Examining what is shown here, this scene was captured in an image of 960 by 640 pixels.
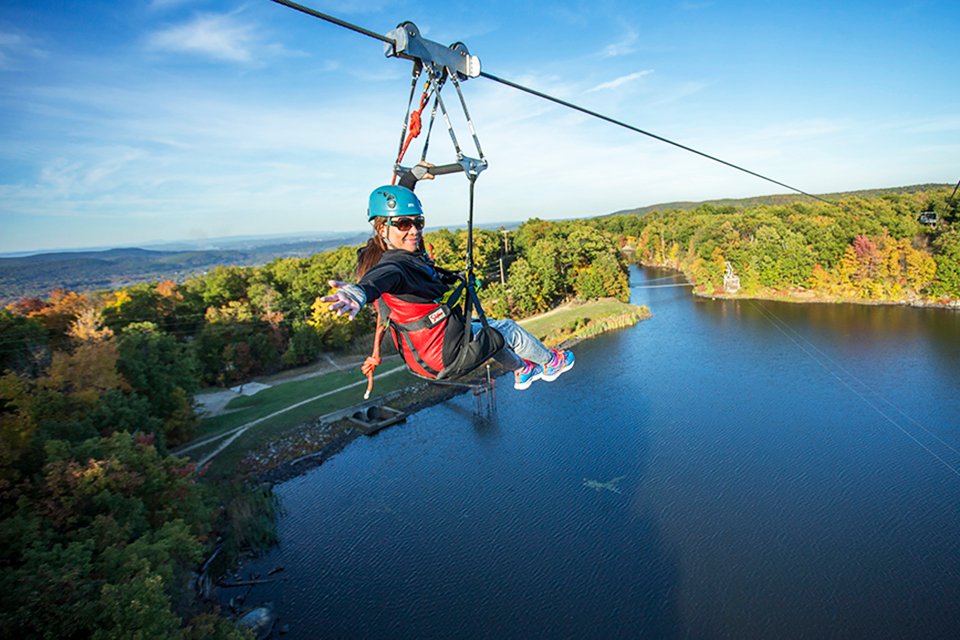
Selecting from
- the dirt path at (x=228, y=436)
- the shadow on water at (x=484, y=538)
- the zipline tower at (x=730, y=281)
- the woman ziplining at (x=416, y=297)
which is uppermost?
the woman ziplining at (x=416, y=297)

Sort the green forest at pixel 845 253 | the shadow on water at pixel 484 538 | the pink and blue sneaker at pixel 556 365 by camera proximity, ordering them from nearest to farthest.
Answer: the pink and blue sneaker at pixel 556 365 < the shadow on water at pixel 484 538 < the green forest at pixel 845 253

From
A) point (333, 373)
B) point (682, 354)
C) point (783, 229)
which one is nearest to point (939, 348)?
point (682, 354)

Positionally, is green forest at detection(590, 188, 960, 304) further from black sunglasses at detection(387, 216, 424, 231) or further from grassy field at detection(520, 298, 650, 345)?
black sunglasses at detection(387, 216, 424, 231)

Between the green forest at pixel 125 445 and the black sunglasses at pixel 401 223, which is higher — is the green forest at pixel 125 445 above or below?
below

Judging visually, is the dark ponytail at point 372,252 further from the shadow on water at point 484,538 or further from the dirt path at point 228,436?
the dirt path at point 228,436

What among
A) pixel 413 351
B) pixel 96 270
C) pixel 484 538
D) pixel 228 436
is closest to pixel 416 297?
pixel 413 351

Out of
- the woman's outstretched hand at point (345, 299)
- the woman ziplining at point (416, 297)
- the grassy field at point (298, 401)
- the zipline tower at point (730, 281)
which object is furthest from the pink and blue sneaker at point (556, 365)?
the zipline tower at point (730, 281)

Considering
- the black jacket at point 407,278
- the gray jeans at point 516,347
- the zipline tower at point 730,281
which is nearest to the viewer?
the black jacket at point 407,278

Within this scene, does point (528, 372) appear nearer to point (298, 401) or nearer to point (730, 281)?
point (298, 401)
